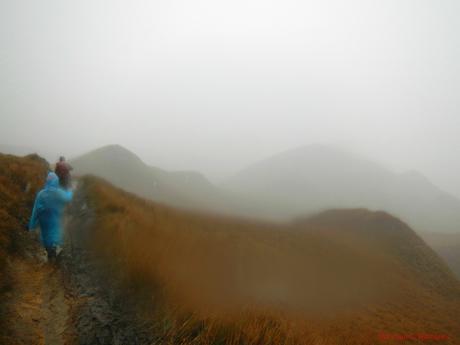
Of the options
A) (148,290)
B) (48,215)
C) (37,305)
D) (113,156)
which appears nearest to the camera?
(37,305)

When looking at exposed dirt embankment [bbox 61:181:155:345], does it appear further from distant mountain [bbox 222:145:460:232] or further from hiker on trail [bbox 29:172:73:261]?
distant mountain [bbox 222:145:460:232]

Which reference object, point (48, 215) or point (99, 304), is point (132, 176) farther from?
point (99, 304)

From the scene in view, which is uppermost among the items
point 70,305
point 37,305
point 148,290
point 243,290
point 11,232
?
point 11,232

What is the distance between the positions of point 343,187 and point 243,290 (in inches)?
5674

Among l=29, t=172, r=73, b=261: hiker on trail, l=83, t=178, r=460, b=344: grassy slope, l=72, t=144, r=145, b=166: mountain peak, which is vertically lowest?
l=83, t=178, r=460, b=344: grassy slope

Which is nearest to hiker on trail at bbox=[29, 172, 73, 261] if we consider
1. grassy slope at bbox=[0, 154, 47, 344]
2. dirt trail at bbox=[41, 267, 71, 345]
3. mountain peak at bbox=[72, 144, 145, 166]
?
grassy slope at bbox=[0, 154, 47, 344]

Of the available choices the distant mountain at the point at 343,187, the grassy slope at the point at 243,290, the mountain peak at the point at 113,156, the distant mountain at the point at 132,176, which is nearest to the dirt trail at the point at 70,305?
the grassy slope at the point at 243,290

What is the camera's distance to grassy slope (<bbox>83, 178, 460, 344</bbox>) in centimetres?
480

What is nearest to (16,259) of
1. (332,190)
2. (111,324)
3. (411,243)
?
(111,324)

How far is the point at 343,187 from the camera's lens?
454 feet

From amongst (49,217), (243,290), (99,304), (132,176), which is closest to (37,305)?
(99,304)

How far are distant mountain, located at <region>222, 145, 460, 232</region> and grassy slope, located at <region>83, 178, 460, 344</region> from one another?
9396cm

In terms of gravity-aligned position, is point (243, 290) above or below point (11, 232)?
below

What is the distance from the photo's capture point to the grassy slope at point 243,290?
4.80 meters
